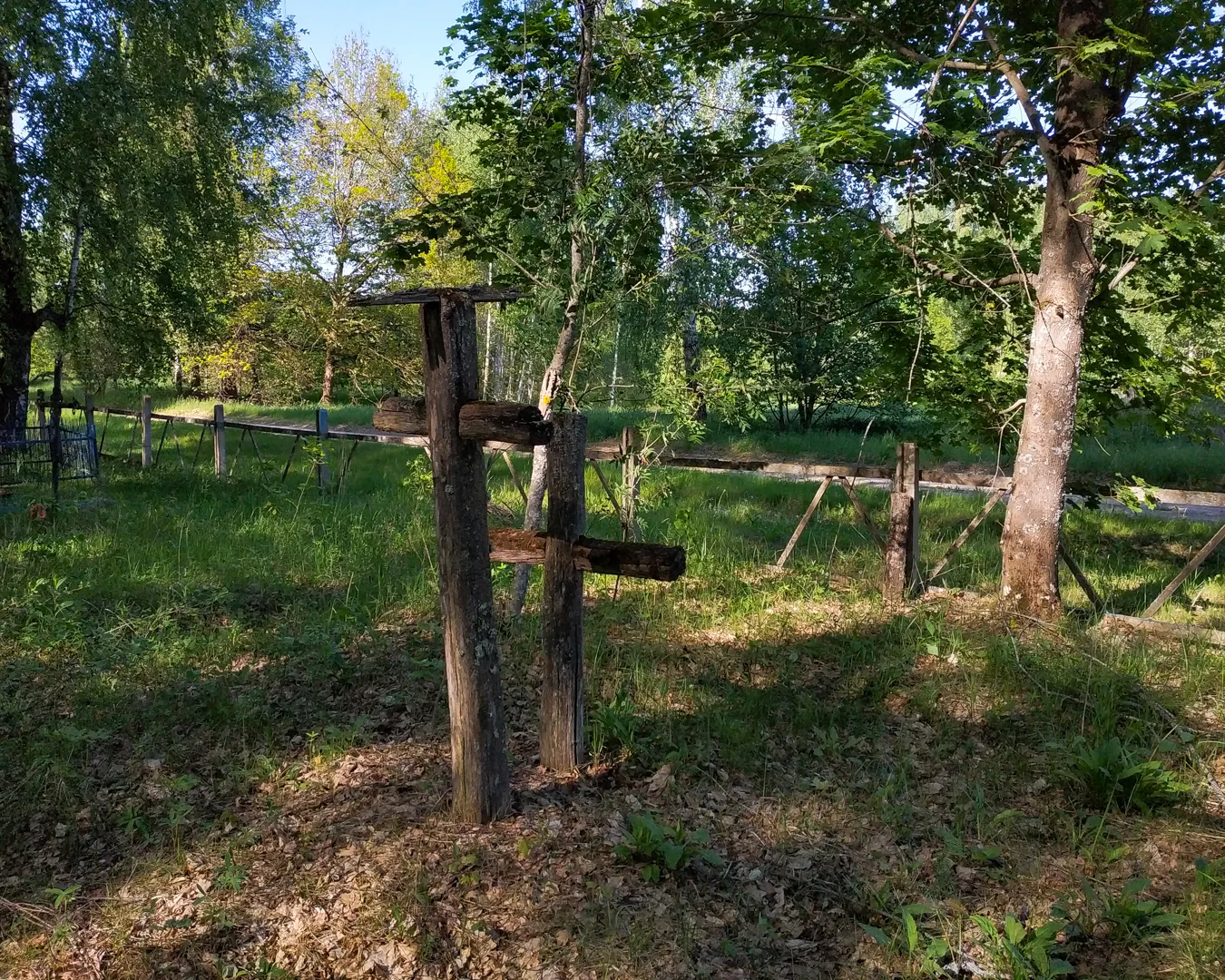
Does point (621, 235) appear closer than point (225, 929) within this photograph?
No

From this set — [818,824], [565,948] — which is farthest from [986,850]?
[565,948]

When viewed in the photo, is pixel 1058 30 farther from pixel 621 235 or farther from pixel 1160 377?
pixel 621 235

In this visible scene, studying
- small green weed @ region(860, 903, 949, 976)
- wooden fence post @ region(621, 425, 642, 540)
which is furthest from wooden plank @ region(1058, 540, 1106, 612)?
small green weed @ region(860, 903, 949, 976)

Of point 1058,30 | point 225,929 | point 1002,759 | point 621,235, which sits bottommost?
point 225,929

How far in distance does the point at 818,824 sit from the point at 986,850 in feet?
2.43

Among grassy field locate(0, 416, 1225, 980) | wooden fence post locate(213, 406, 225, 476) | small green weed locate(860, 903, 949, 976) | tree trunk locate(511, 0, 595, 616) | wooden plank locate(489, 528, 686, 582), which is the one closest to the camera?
small green weed locate(860, 903, 949, 976)

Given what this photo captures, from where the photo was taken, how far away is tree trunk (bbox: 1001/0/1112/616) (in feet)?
19.8

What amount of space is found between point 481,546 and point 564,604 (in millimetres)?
573

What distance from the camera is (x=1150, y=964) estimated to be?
10.3ft

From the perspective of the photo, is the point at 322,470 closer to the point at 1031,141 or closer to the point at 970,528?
the point at 970,528

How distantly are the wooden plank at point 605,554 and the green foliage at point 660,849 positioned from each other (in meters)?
1.11

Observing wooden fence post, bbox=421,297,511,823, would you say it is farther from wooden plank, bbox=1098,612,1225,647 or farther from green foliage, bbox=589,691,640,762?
wooden plank, bbox=1098,612,1225,647

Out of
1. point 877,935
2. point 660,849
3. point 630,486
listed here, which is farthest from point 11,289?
point 877,935

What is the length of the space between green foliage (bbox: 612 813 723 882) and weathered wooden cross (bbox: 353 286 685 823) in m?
0.65
